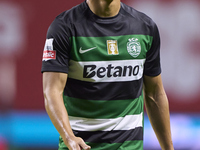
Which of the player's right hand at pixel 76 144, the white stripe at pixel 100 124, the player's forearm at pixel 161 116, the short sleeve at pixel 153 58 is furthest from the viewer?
the player's forearm at pixel 161 116

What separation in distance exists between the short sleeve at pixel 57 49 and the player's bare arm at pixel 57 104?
0.03m

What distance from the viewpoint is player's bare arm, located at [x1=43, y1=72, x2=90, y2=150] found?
189 centimetres

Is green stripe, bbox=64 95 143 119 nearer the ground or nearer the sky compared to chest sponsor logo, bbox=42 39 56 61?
nearer the ground

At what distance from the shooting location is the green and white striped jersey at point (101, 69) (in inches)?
80.7

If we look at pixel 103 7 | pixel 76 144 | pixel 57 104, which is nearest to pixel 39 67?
pixel 103 7

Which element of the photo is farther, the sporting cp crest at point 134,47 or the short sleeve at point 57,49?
the sporting cp crest at point 134,47

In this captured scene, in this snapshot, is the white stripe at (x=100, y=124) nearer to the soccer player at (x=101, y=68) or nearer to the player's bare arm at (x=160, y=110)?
the soccer player at (x=101, y=68)

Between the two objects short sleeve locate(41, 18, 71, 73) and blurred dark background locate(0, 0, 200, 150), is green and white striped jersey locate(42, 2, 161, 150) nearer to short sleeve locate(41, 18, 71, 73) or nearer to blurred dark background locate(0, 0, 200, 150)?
short sleeve locate(41, 18, 71, 73)

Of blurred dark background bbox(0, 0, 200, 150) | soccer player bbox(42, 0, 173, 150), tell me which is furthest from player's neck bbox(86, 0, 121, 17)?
blurred dark background bbox(0, 0, 200, 150)

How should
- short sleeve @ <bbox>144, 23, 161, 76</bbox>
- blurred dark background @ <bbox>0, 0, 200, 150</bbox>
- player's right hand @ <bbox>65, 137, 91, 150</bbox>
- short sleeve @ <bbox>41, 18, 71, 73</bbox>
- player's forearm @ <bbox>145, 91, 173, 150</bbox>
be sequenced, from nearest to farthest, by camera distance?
player's right hand @ <bbox>65, 137, 91, 150</bbox>, short sleeve @ <bbox>41, 18, 71, 73</bbox>, short sleeve @ <bbox>144, 23, 161, 76</bbox>, player's forearm @ <bbox>145, 91, 173, 150</bbox>, blurred dark background @ <bbox>0, 0, 200, 150</bbox>

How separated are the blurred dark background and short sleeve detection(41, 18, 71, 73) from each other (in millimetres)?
2780

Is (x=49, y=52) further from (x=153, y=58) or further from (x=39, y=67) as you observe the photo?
(x=39, y=67)

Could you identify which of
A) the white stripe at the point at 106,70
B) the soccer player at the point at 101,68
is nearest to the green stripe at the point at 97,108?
the soccer player at the point at 101,68

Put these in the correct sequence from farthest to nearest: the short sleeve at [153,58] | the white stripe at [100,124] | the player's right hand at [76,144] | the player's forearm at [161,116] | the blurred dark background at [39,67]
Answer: the blurred dark background at [39,67], the player's forearm at [161,116], the short sleeve at [153,58], the white stripe at [100,124], the player's right hand at [76,144]
